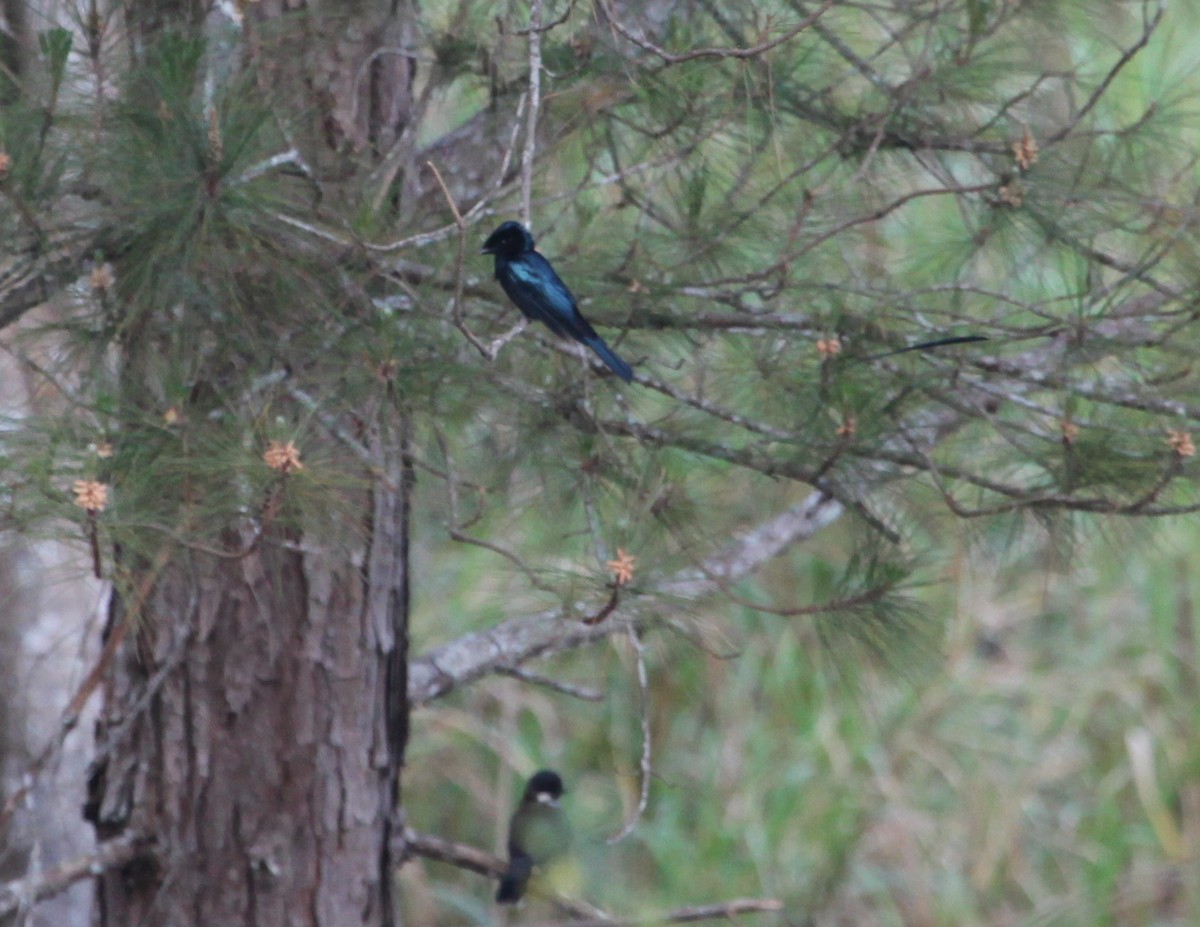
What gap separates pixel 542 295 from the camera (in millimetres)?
1524

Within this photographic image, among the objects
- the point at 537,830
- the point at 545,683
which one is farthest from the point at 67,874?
the point at 537,830

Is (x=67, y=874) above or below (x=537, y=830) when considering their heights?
below

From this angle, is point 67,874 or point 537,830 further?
point 537,830

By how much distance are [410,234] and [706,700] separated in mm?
2307

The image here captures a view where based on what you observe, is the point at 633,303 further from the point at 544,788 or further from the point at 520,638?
the point at 544,788

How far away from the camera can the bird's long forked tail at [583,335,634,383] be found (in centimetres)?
151

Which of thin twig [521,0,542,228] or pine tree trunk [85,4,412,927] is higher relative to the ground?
thin twig [521,0,542,228]

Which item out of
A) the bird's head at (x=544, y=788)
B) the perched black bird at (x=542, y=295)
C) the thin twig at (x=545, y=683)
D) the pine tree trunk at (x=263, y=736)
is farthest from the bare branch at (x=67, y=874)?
the bird's head at (x=544, y=788)

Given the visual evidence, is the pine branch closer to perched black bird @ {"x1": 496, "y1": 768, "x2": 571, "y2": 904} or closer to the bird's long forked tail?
the bird's long forked tail

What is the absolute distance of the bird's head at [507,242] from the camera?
154 cm

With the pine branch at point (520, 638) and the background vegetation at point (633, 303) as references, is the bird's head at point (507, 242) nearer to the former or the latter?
the background vegetation at point (633, 303)

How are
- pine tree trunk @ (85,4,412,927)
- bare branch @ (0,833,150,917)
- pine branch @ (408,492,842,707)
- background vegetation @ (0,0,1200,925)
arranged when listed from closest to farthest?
background vegetation @ (0,0,1200,925) → bare branch @ (0,833,150,917) → pine tree trunk @ (85,4,412,927) → pine branch @ (408,492,842,707)

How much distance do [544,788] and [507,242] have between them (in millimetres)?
1568

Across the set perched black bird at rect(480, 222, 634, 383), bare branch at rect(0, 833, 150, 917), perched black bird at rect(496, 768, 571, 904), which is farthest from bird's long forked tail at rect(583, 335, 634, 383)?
perched black bird at rect(496, 768, 571, 904)
